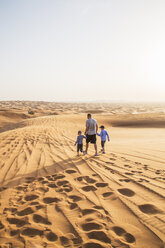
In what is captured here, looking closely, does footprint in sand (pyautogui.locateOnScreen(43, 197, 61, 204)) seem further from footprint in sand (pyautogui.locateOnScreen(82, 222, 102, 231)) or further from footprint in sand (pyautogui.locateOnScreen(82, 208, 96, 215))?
footprint in sand (pyautogui.locateOnScreen(82, 222, 102, 231))

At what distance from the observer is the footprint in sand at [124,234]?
207 centimetres

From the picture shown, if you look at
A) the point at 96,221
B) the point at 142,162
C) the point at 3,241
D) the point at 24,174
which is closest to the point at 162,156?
the point at 142,162

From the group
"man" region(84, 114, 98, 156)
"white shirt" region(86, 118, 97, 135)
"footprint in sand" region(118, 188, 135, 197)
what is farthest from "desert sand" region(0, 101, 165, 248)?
"white shirt" region(86, 118, 97, 135)

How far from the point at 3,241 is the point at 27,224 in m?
0.38

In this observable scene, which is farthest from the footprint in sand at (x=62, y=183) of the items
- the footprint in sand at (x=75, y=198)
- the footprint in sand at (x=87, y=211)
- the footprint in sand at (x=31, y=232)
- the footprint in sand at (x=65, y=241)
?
the footprint in sand at (x=65, y=241)

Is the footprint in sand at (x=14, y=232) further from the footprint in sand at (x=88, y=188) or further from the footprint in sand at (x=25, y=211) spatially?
the footprint in sand at (x=88, y=188)

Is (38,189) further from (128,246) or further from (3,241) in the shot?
(128,246)

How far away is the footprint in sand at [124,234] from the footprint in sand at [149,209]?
0.57 meters

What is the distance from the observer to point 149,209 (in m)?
2.64

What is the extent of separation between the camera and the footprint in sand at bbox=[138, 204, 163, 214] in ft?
8.42

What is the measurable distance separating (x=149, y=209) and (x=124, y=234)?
72 cm

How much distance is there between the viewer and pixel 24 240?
2113mm

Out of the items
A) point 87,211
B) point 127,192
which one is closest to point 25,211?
point 87,211

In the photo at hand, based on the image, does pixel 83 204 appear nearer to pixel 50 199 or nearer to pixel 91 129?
pixel 50 199
